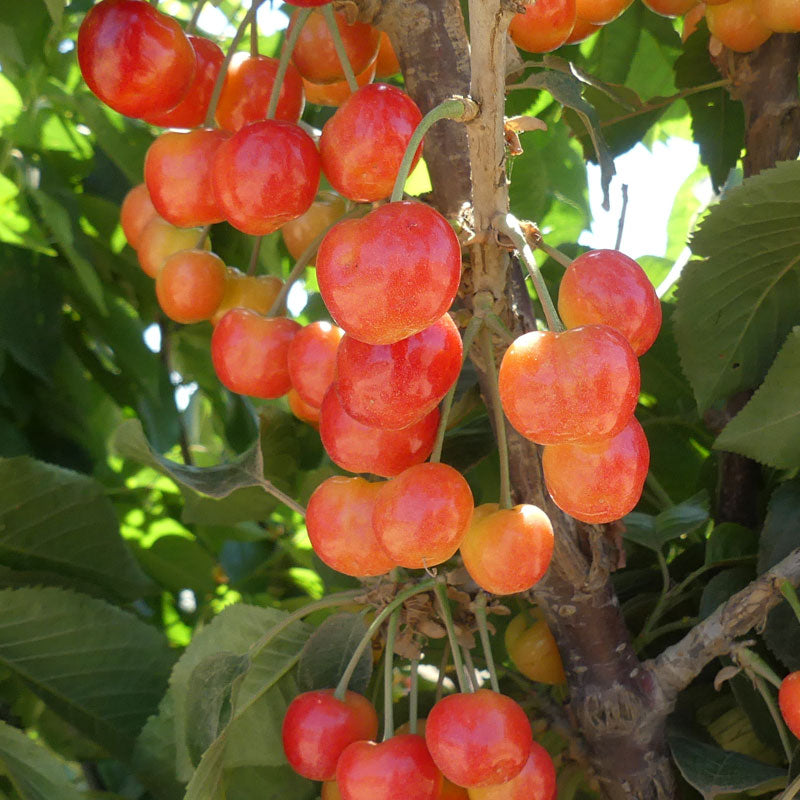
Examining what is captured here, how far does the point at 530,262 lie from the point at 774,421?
340mm

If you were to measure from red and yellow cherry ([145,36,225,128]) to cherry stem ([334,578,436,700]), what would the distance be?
1.20ft

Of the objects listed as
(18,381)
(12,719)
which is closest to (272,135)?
(12,719)

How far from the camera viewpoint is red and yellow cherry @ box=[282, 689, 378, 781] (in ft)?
2.22

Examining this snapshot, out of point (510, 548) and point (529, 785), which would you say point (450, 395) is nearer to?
point (510, 548)

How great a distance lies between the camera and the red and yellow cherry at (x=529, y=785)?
0.64 m

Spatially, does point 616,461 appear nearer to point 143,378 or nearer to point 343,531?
point 343,531

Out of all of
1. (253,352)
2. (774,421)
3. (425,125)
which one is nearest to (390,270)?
(425,125)

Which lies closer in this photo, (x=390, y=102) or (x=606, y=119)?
(x=390, y=102)


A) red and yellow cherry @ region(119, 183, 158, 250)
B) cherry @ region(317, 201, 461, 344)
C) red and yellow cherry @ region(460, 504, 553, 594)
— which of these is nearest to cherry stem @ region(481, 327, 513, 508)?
red and yellow cherry @ region(460, 504, 553, 594)

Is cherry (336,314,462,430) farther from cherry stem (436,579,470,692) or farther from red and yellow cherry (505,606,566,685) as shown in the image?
red and yellow cherry (505,606,566,685)

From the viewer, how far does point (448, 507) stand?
53cm

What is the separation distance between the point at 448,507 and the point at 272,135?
0.78 ft

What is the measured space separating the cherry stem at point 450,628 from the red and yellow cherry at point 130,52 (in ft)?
1.23

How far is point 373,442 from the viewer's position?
1.84 feet
